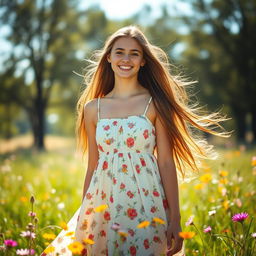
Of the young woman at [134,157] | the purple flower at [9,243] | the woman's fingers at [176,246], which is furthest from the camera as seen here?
the young woman at [134,157]

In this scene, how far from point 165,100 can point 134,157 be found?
515 millimetres

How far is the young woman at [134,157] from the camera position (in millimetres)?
2553

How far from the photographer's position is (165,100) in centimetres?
290

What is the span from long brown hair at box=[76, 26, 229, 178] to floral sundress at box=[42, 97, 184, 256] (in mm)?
→ 174

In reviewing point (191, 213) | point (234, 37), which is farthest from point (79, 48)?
point (191, 213)

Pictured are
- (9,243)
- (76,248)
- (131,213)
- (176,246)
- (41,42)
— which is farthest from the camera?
(41,42)

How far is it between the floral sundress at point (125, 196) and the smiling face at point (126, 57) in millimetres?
321

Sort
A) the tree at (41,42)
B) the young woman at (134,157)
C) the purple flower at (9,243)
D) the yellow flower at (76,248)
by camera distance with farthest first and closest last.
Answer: the tree at (41,42) → the young woman at (134,157) → the purple flower at (9,243) → the yellow flower at (76,248)

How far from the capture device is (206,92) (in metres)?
24.0

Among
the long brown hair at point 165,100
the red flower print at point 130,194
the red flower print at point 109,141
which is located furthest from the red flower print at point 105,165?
the long brown hair at point 165,100

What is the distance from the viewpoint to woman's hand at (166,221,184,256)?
96.1 inches

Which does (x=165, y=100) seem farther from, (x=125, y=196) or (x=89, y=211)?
(x=89, y=211)

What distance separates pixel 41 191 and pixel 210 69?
18.7 m

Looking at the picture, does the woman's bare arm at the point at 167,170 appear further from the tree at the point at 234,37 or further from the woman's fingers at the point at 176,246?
the tree at the point at 234,37
